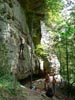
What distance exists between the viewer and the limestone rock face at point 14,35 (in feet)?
48.8

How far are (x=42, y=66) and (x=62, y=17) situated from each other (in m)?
4.86

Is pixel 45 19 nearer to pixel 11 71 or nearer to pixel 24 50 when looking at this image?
pixel 24 50

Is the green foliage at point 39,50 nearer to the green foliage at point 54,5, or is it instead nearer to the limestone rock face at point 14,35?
the limestone rock face at point 14,35

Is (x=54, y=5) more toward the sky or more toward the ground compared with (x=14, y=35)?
more toward the sky

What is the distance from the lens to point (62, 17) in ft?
75.3

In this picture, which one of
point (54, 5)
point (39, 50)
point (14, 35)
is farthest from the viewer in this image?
point (54, 5)

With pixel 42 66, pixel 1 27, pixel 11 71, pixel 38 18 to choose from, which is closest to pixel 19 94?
pixel 11 71

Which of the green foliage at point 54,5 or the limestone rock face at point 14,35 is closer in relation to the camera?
the limestone rock face at point 14,35

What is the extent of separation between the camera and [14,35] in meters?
15.8

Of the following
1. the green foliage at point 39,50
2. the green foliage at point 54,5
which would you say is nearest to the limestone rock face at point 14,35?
the green foliage at point 39,50

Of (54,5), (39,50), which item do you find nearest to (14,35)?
(39,50)

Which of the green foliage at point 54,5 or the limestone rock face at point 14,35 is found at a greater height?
the green foliage at point 54,5

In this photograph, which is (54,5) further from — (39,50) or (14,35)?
(14,35)

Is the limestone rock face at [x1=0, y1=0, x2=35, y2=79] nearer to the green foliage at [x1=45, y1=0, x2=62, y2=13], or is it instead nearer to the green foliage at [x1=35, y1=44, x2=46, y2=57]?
the green foliage at [x1=35, y1=44, x2=46, y2=57]
